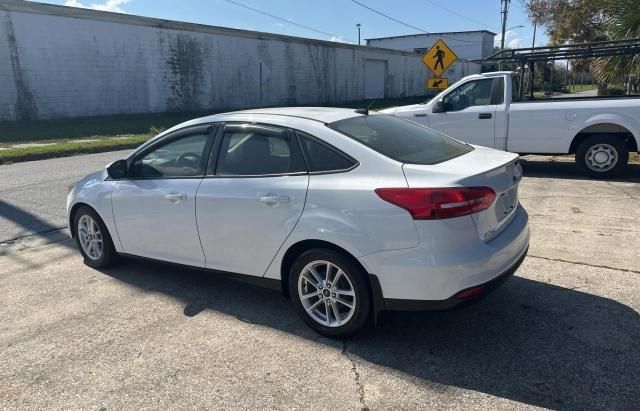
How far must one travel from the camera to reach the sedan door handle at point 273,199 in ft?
11.8

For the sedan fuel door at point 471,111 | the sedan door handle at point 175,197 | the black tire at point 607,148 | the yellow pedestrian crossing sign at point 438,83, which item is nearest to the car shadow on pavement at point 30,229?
the sedan door handle at point 175,197

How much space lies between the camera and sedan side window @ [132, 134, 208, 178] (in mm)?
4266

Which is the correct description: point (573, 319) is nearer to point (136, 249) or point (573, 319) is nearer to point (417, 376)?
point (417, 376)

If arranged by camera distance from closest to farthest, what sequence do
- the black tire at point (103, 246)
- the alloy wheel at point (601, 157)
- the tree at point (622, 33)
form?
1. the black tire at point (103, 246)
2. the alloy wheel at point (601, 157)
3. the tree at point (622, 33)

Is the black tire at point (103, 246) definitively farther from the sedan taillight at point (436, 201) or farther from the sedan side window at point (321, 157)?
the sedan taillight at point (436, 201)

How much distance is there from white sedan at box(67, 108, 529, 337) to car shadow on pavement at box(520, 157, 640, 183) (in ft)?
19.3

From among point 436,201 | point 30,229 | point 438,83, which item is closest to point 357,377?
point 436,201

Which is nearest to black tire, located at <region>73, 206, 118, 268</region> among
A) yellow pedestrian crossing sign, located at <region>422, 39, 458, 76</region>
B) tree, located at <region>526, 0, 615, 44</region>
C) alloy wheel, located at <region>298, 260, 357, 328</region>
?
alloy wheel, located at <region>298, 260, 357, 328</region>

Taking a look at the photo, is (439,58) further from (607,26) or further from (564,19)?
(564,19)

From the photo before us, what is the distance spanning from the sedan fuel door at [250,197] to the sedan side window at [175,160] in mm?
207

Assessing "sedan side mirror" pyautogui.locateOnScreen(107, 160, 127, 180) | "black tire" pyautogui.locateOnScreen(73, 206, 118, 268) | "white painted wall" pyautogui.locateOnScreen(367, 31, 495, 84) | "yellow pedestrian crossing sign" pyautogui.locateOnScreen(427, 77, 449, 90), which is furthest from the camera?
"white painted wall" pyautogui.locateOnScreen(367, 31, 495, 84)

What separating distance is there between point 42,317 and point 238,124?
2.20 meters

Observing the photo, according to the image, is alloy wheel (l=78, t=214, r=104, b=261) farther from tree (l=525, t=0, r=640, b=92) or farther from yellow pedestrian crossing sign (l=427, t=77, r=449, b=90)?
tree (l=525, t=0, r=640, b=92)

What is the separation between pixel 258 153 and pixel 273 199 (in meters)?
0.47
